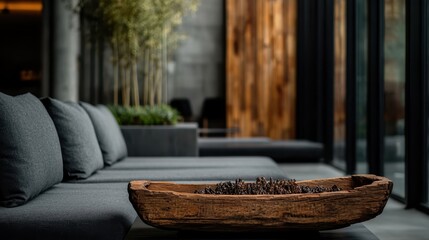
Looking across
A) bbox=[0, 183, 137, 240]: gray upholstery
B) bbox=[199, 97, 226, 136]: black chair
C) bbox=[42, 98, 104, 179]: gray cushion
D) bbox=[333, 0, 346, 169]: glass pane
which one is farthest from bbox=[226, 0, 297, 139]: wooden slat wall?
bbox=[0, 183, 137, 240]: gray upholstery

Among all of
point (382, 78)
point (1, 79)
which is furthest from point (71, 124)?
point (1, 79)

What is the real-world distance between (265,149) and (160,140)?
6.60ft

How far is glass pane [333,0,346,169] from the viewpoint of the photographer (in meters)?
7.49

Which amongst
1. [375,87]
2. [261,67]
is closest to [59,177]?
[375,87]

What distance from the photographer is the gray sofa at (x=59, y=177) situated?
6.94ft

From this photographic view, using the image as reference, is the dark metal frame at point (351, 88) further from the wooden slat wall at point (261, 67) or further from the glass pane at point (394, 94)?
the wooden slat wall at point (261, 67)

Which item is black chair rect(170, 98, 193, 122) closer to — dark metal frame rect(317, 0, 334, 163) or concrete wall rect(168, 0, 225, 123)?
concrete wall rect(168, 0, 225, 123)

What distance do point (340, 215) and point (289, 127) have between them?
26.5 feet

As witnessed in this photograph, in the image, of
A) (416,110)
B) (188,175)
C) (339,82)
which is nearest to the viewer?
(188,175)

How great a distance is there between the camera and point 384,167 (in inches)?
219

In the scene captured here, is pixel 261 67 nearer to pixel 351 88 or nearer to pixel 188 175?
pixel 351 88

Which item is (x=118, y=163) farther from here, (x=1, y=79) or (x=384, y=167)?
(x=1, y=79)

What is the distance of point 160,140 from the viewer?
5523 mm

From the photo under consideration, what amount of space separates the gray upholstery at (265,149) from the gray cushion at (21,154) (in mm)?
4429
